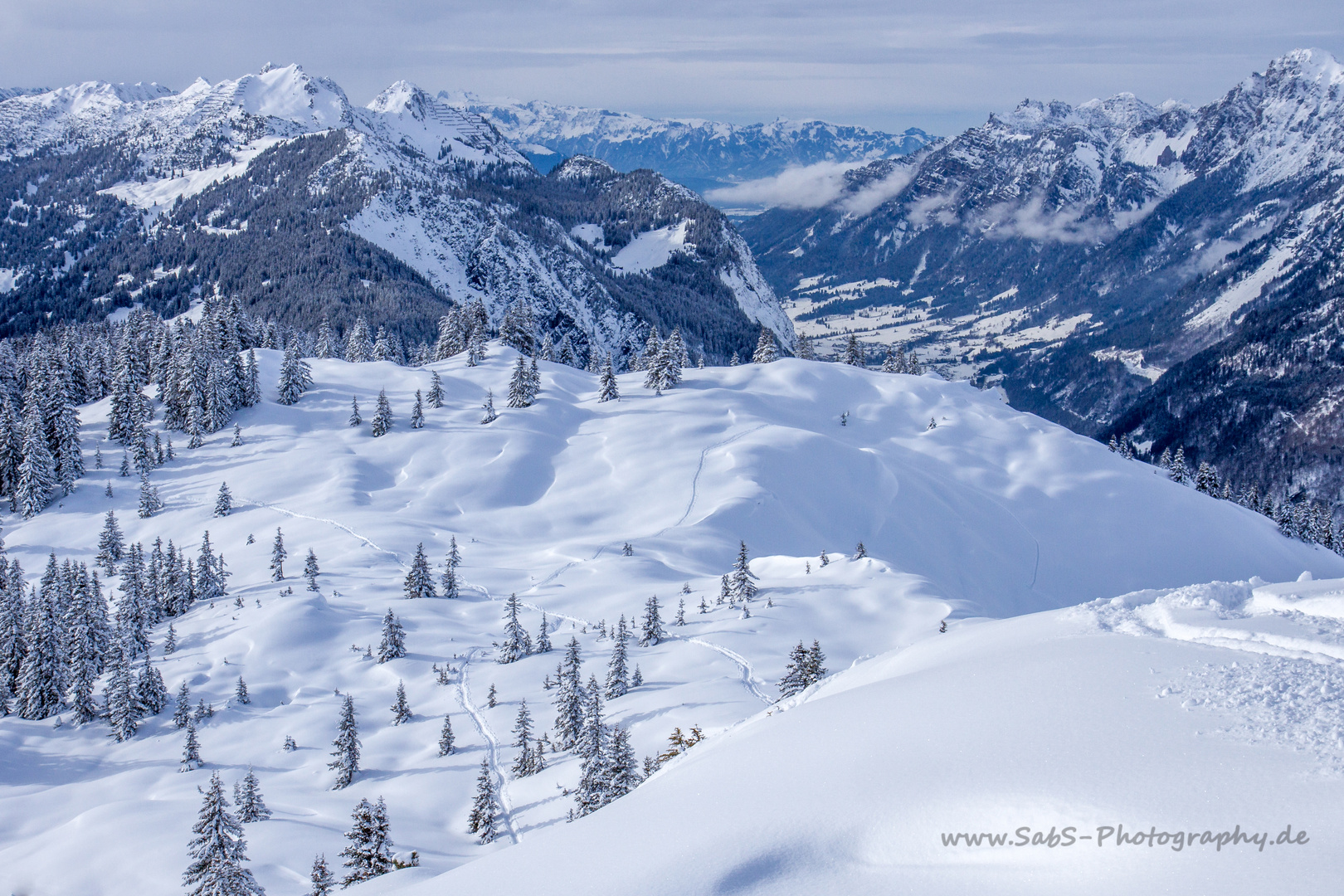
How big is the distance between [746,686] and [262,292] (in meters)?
173

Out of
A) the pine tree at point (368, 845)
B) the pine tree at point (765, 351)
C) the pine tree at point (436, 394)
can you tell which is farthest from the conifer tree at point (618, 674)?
the pine tree at point (765, 351)

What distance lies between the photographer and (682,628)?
36.1 meters

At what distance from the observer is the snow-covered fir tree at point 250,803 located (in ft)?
69.0

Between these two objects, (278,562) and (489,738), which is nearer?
(489,738)

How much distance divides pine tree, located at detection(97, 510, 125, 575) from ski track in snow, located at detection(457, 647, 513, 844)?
31.6 metres

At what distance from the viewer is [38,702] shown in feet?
117

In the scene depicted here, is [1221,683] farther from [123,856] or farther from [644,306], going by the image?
[644,306]

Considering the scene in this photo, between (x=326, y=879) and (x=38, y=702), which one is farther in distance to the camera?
(x=38, y=702)

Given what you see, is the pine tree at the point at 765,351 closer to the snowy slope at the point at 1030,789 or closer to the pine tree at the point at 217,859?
the pine tree at the point at 217,859

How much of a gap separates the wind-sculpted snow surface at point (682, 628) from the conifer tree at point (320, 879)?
137cm

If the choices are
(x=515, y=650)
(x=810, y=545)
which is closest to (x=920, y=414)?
(x=810, y=545)

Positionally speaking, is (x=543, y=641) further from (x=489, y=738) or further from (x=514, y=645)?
(x=489, y=738)

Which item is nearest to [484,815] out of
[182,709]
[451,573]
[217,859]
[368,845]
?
[368,845]

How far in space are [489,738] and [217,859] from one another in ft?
36.7
